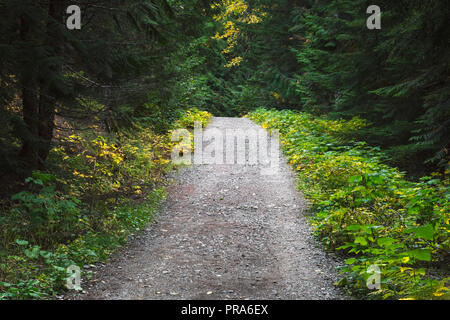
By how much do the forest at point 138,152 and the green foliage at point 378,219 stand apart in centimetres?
3

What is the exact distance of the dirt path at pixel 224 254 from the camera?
4.64 metres

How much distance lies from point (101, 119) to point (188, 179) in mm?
4289

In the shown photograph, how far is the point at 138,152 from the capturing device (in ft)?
34.6

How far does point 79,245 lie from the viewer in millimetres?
5562

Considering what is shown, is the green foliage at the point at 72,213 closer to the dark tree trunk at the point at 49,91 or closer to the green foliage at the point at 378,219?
the dark tree trunk at the point at 49,91

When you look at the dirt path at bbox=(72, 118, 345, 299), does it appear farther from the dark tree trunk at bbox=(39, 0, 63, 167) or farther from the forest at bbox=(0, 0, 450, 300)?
the dark tree trunk at bbox=(39, 0, 63, 167)

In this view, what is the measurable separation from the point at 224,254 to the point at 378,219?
2719mm

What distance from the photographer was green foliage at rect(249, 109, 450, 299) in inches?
160

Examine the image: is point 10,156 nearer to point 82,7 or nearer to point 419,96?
point 82,7

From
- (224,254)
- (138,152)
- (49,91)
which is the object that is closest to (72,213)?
(49,91)

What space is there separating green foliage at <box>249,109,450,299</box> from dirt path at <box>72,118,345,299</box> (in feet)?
1.39

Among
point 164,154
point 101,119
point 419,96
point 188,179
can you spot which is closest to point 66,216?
point 101,119

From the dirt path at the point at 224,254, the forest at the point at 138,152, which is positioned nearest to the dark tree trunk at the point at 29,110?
the forest at the point at 138,152

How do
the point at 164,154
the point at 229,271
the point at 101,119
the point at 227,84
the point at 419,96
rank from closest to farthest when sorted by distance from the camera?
1. the point at 229,271
2. the point at 101,119
3. the point at 419,96
4. the point at 164,154
5. the point at 227,84
